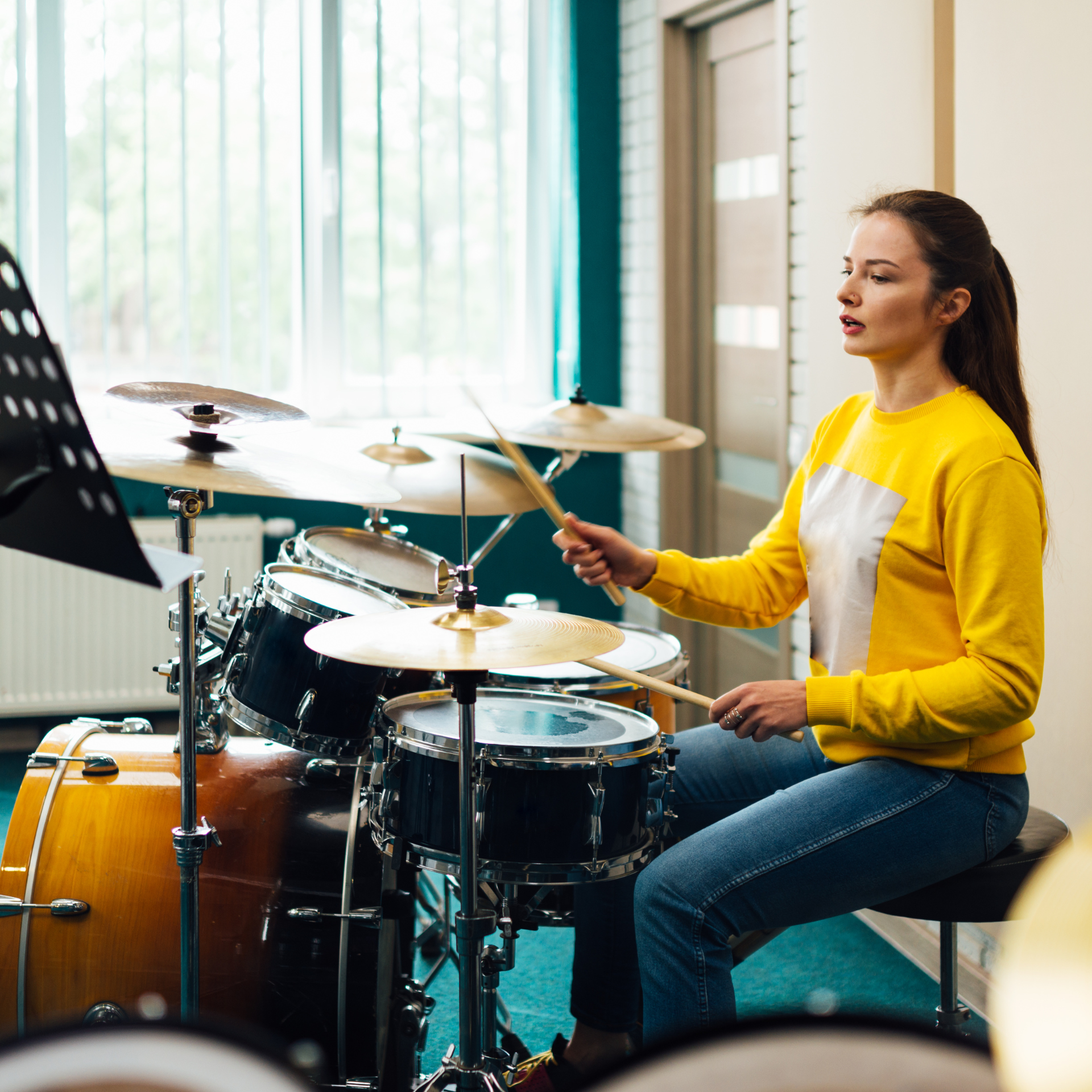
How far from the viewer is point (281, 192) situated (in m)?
3.63

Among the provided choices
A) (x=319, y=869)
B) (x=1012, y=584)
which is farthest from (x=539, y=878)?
(x=1012, y=584)

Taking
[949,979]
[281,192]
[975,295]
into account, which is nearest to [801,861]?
[949,979]

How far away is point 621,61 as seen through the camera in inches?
148

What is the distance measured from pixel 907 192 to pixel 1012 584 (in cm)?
53

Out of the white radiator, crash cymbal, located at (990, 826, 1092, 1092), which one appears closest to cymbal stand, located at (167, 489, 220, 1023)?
crash cymbal, located at (990, 826, 1092, 1092)

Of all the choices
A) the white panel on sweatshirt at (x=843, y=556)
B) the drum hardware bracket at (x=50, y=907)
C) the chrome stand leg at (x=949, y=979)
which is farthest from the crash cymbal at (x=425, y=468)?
the chrome stand leg at (x=949, y=979)

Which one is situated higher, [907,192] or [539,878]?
[907,192]

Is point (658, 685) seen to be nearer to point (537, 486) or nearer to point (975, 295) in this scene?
point (537, 486)

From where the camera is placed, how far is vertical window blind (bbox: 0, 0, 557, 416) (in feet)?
11.3

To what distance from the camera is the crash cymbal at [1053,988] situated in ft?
1.55

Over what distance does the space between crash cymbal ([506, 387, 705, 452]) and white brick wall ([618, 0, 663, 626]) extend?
97 cm

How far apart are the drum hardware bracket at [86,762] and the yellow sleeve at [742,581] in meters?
0.83

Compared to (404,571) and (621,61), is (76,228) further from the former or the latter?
(404,571)

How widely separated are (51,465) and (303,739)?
36.9 inches
